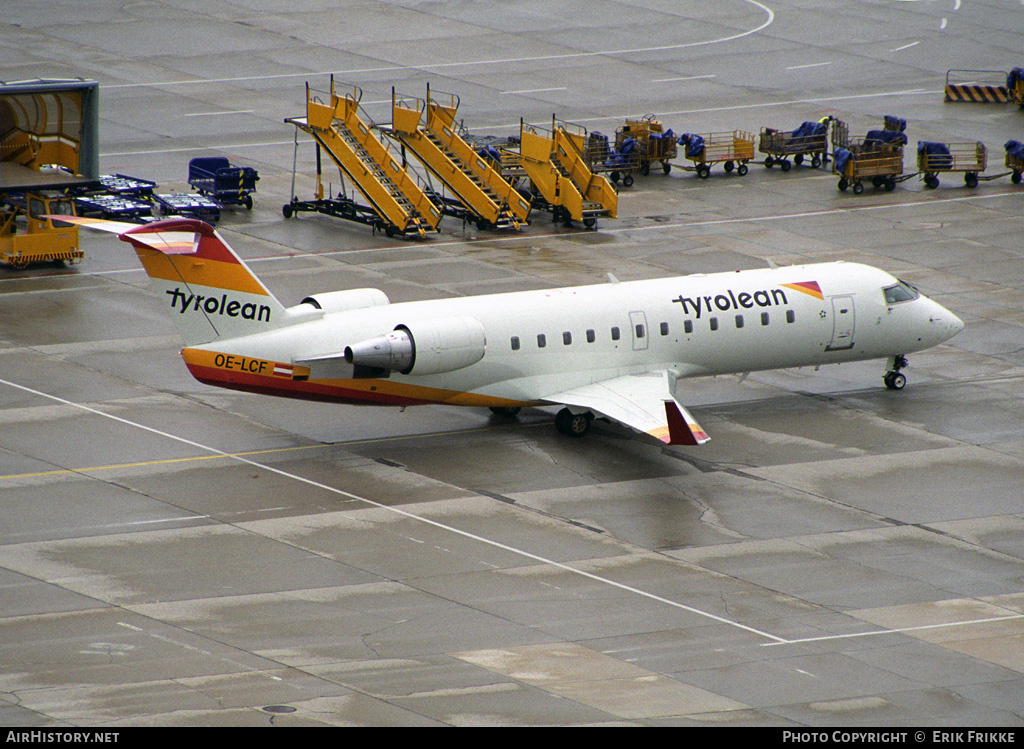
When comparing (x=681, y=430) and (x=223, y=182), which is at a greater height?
(x=223, y=182)

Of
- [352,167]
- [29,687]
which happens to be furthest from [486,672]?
[352,167]

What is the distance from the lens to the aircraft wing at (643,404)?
107 ft

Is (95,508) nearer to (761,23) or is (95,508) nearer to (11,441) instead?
(11,441)

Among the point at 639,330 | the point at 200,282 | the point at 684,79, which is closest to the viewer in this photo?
the point at 200,282

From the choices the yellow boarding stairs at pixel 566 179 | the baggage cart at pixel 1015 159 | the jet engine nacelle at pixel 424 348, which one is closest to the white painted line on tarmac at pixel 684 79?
the baggage cart at pixel 1015 159

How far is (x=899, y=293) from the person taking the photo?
39969 mm

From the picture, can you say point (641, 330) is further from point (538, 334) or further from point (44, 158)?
point (44, 158)

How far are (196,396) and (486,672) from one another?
16537 mm

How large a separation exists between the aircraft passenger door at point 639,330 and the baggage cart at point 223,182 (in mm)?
25105

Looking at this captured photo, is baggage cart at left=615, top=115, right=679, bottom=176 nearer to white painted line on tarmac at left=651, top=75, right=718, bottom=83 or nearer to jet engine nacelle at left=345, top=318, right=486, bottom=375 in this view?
white painted line on tarmac at left=651, top=75, right=718, bottom=83

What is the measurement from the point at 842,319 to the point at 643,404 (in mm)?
6803

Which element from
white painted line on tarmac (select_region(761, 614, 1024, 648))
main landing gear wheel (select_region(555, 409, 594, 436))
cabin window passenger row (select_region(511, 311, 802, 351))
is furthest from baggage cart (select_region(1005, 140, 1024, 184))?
white painted line on tarmac (select_region(761, 614, 1024, 648))

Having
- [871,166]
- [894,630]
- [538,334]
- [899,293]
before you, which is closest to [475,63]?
[871,166]

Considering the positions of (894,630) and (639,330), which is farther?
(639,330)
